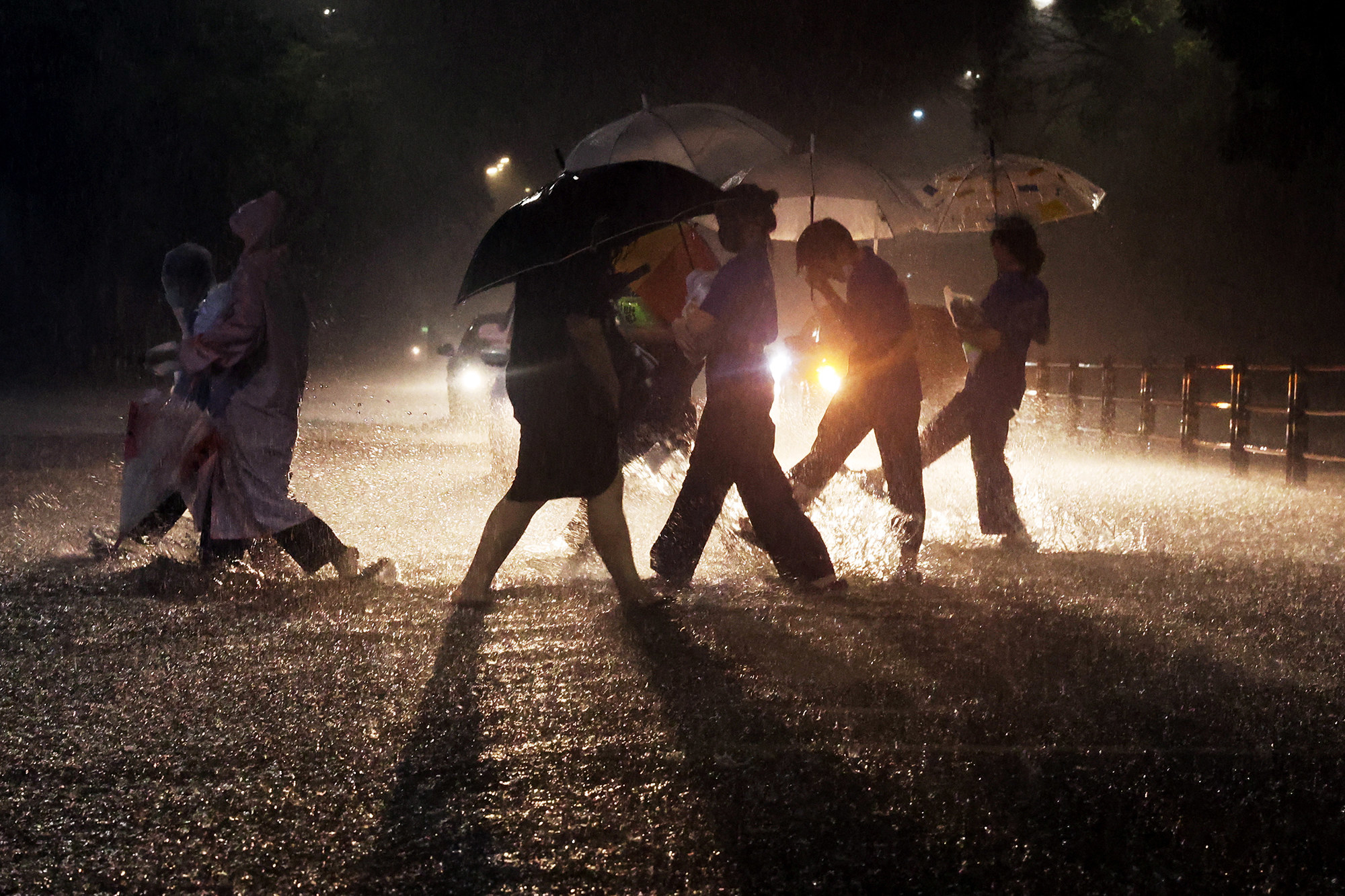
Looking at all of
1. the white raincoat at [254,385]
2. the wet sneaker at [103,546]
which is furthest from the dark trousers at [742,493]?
the wet sneaker at [103,546]

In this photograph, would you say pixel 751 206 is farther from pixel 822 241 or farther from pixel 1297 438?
pixel 1297 438

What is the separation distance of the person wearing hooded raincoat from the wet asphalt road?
0.25 metres

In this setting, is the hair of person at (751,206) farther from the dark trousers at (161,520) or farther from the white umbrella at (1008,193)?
the white umbrella at (1008,193)

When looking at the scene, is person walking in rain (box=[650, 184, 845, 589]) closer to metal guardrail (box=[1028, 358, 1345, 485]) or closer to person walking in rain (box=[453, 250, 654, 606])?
person walking in rain (box=[453, 250, 654, 606])

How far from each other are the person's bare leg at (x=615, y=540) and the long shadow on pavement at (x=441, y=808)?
1.29m

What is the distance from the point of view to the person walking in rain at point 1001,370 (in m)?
8.38

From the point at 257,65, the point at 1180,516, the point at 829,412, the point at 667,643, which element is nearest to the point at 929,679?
the point at 667,643

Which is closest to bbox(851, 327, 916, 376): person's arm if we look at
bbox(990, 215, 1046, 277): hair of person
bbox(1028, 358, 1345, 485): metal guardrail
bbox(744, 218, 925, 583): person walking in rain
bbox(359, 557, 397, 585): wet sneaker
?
bbox(744, 218, 925, 583): person walking in rain

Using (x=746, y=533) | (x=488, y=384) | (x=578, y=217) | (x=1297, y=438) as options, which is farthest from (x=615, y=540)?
(x=488, y=384)

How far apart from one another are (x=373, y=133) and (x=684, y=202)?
40975mm

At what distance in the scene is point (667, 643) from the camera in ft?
18.8

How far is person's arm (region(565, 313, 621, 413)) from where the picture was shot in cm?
624

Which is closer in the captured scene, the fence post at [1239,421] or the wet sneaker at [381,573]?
the wet sneaker at [381,573]

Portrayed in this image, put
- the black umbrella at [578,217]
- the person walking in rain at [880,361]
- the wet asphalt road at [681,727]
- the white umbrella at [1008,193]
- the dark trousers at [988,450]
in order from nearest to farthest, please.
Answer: the wet asphalt road at [681,727]
the black umbrella at [578,217]
the person walking in rain at [880,361]
the dark trousers at [988,450]
the white umbrella at [1008,193]
